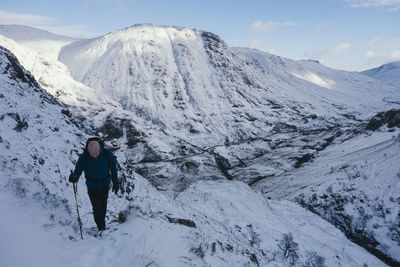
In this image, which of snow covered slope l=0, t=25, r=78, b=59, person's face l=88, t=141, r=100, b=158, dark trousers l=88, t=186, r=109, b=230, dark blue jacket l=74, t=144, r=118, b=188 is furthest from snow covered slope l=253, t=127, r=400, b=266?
snow covered slope l=0, t=25, r=78, b=59

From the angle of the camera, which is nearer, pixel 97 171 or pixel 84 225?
pixel 97 171

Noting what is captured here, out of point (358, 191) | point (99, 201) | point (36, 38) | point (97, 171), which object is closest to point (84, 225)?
point (99, 201)

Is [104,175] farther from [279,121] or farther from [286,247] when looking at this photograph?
[279,121]

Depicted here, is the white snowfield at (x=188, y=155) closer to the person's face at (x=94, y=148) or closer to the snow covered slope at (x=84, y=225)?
the snow covered slope at (x=84, y=225)

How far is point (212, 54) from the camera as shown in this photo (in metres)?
147

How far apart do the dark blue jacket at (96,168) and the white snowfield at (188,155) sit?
4.19 ft

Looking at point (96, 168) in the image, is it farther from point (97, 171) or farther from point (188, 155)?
point (188, 155)

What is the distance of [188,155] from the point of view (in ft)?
248

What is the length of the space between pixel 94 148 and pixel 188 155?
69.8 metres

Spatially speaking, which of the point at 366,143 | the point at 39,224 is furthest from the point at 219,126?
the point at 39,224

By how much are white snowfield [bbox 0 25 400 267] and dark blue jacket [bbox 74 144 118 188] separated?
1276mm

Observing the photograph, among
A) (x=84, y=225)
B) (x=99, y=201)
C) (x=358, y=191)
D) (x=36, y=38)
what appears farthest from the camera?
(x=36, y=38)

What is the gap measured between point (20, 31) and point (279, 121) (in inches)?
5825

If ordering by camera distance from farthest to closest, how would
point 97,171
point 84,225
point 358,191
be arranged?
point 358,191, point 84,225, point 97,171
